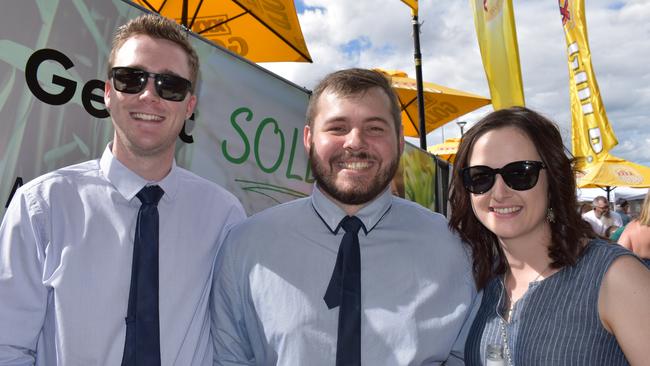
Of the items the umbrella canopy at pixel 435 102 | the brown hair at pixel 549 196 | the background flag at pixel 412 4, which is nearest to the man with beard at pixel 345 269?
the brown hair at pixel 549 196

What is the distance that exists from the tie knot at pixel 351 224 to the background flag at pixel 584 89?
931 cm

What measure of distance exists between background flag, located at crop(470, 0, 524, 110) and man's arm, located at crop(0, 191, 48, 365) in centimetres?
707

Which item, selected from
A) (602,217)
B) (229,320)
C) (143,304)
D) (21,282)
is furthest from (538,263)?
(602,217)

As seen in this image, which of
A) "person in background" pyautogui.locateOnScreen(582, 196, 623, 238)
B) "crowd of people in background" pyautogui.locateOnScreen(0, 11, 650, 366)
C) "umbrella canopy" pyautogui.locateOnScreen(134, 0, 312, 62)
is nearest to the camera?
"crowd of people in background" pyautogui.locateOnScreen(0, 11, 650, 366)

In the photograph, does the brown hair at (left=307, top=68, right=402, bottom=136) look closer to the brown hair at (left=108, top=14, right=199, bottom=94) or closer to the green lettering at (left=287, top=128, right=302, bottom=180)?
the brown hair at (left=108, top=14, right=199, bottom=94)

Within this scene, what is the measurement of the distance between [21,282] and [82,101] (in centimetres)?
85

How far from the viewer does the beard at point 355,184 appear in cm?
217

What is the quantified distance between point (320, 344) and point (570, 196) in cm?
132

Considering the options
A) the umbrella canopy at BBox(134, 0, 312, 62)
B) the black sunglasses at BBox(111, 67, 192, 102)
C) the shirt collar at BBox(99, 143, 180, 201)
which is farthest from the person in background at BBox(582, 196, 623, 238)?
the shirt collar at BBox(99, 143, 180, 201)

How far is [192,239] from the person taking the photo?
2141 mm

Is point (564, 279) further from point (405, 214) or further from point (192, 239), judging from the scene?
point (192, 239)

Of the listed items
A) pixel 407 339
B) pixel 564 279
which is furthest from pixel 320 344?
pixel 564 279

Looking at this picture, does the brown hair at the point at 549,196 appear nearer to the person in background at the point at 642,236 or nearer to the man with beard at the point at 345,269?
the man with beard at the point at 345,269

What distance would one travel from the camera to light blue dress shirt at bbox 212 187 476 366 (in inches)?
80.2
